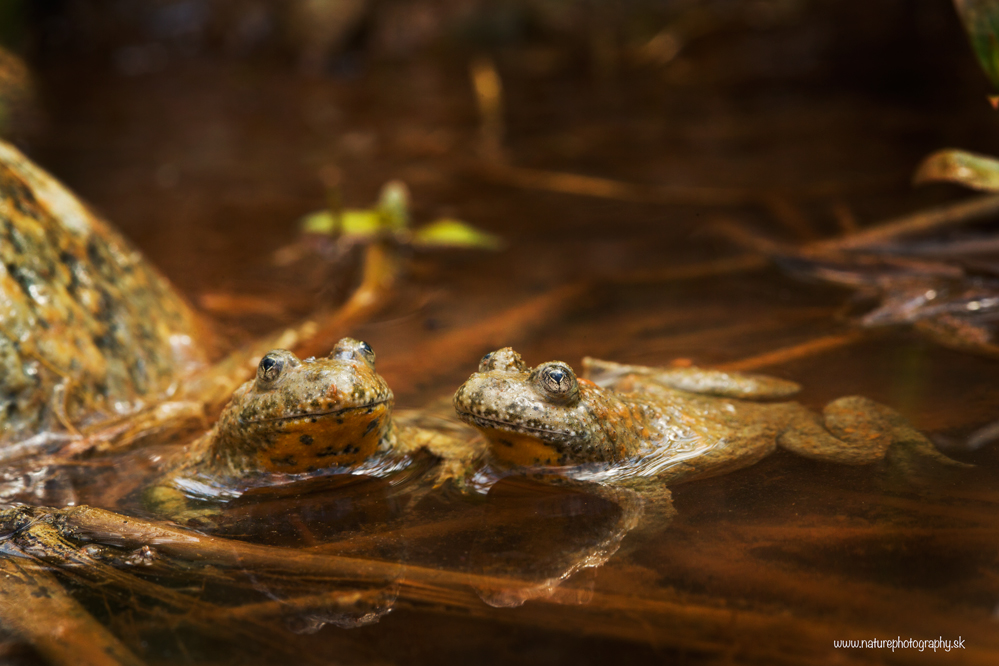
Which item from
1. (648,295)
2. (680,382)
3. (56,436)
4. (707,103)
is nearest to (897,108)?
(707,103)

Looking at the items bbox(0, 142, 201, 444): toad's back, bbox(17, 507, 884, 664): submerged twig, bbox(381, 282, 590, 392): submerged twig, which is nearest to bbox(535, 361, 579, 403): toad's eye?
bbox(17, 507, 884, 664): submerged twig

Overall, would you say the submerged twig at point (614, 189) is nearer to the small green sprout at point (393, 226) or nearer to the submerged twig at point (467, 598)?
the small green sprout at point (393, 226)

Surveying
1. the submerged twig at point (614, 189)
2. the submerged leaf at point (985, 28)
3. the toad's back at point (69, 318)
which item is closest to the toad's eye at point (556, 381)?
the toad's back at point (69, 318)

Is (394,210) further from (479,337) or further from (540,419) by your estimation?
(540,419)

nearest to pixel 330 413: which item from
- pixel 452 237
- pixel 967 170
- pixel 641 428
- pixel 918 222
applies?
pixel 641 428

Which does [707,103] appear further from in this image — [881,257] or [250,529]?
[250,529]

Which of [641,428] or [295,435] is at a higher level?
[295,435]

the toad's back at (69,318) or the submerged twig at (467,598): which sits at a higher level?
the toad's back at (69,318)
